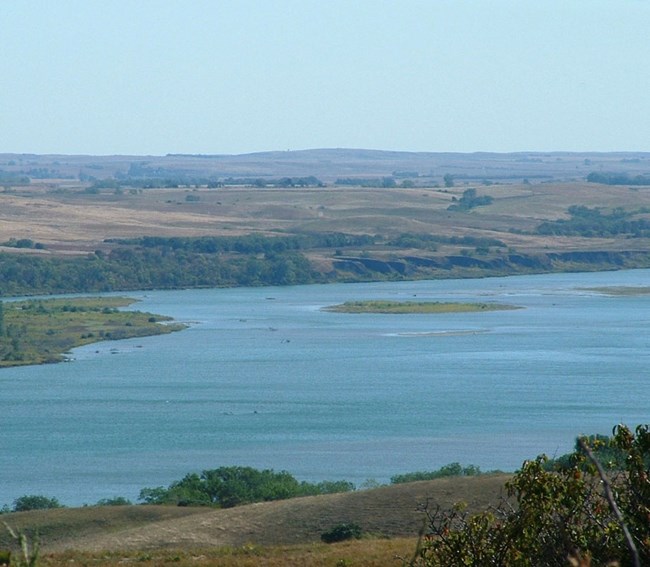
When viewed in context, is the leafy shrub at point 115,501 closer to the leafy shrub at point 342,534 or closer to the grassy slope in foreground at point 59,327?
the leafy shrub at point 342,534

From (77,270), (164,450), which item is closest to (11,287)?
(77,270)

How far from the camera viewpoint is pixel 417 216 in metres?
79.8

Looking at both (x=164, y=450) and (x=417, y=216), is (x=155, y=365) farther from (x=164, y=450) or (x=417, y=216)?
(x=417, y=216)

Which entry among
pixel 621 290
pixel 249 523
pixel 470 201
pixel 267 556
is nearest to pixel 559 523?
pixel 267 556

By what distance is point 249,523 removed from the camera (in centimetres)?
1492

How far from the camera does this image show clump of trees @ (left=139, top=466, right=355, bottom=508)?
18359 mm

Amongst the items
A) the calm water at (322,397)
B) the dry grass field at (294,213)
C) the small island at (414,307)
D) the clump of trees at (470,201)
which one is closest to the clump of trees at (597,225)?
the dry grass field at (294,213)

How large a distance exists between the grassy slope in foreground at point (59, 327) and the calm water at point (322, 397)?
1.11 m

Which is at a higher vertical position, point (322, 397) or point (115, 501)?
point (115, 501)

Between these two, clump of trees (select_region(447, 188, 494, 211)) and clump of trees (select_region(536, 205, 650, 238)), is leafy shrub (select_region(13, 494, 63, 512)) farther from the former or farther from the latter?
clump of trees (select_region(447, 188, 494, 211))

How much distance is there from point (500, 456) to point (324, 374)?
10.3m

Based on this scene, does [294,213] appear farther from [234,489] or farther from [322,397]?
[234,489]

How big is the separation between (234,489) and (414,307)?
28379 millimetres

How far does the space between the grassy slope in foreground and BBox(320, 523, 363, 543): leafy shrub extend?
23006 mm
